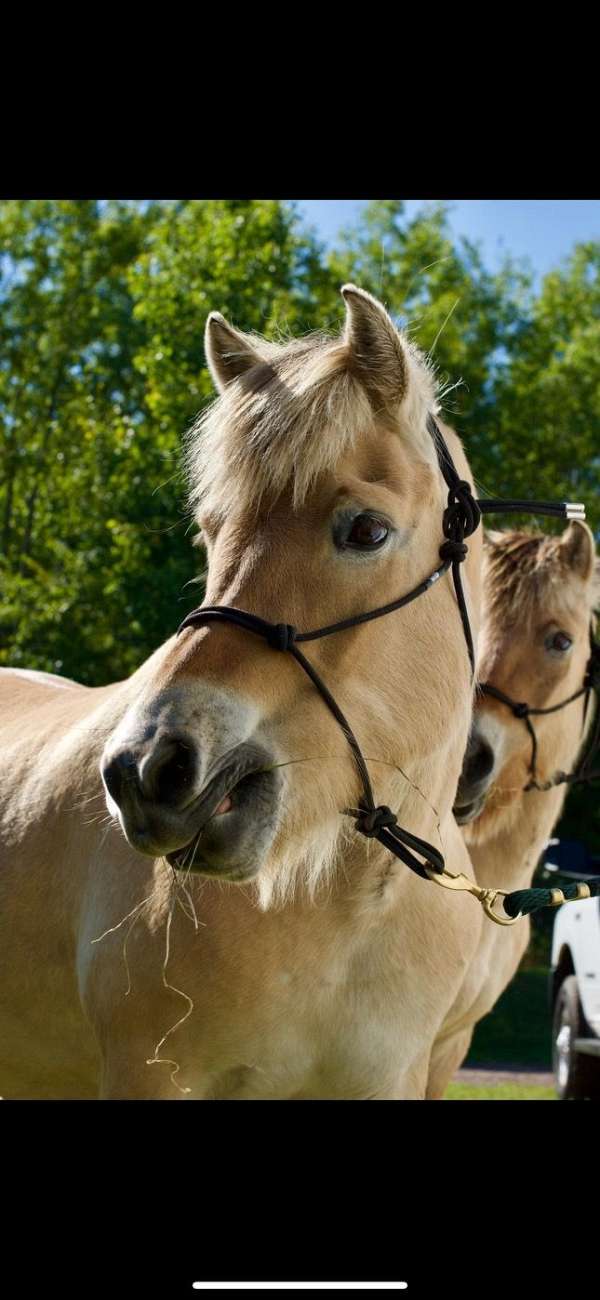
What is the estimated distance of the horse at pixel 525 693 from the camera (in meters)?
5.20

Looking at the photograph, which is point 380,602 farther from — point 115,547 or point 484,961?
point 115,547

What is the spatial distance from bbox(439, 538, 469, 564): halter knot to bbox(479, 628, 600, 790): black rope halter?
7.56 ft

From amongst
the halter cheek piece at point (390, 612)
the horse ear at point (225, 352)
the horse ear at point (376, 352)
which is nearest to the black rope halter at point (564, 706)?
the halter cheek piece at point (390, 612)

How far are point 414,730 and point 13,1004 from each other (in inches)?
58.2

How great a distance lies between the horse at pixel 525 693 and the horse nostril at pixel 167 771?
9.57 feet

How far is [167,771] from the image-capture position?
223 cm

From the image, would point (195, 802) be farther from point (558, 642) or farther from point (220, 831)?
point (558, 642)

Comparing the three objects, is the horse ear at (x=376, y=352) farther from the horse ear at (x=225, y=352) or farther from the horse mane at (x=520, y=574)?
the horse mane at (x=520, y=574)

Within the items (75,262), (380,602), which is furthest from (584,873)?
(75,262)

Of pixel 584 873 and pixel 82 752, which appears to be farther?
pixel 584 873

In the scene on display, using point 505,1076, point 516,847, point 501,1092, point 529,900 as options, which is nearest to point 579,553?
point 516,847

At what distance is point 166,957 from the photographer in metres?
2.73

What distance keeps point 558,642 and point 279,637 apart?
3232 mm

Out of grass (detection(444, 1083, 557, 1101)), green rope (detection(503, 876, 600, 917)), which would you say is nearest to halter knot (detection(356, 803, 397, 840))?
green rope (detection(503, 876, 600, 917))
